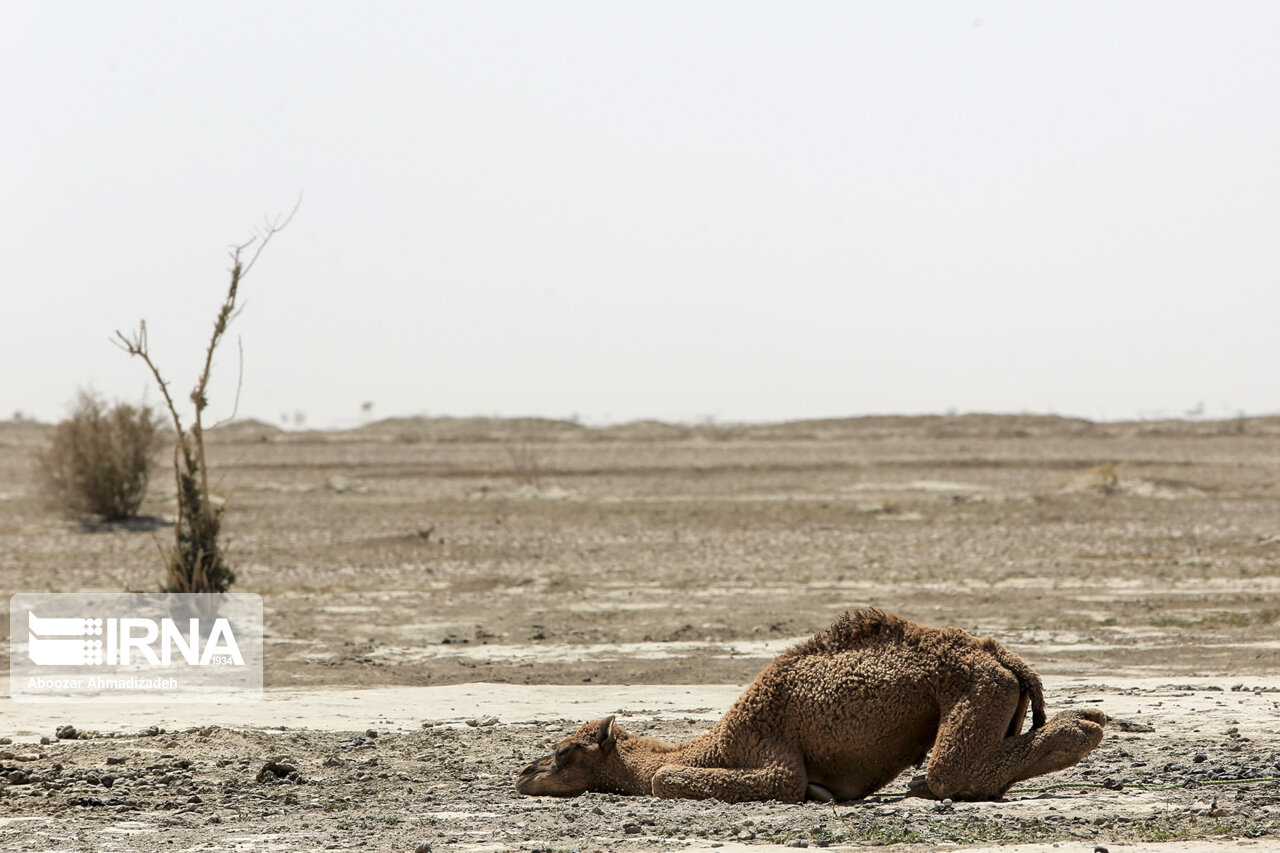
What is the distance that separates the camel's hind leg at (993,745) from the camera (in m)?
6.05

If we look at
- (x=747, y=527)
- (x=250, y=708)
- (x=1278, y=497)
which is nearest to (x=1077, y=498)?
(x=1278, y=497)

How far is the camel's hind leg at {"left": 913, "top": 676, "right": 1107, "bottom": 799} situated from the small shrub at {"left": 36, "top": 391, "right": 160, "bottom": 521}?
1125 inches

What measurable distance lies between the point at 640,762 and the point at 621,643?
25.9ft

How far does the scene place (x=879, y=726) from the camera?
634 cm

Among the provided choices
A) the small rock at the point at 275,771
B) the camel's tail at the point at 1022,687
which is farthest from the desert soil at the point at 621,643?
the camel's tail at the point at 1022,687

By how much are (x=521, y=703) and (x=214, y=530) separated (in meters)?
6.87

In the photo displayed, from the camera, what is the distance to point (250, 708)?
35.6 feet

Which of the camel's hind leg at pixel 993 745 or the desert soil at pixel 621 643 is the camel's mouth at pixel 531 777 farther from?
the camel's hind leg at pixel 993 745
